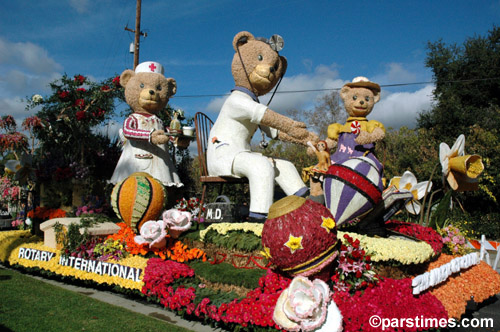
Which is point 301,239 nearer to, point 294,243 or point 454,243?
point 294,243

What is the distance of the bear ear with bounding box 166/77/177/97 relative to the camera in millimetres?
7193

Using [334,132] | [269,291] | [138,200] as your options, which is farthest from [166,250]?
[334,132]

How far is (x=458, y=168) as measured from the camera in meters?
5.32

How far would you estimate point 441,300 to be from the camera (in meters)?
4.20

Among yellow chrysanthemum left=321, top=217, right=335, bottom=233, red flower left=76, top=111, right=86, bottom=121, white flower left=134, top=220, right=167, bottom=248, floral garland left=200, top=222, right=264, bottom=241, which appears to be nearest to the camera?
yellow chrysanthemum left=321, top=217, right=335, bottom=233

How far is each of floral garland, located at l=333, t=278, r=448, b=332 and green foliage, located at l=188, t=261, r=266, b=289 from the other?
91 cm

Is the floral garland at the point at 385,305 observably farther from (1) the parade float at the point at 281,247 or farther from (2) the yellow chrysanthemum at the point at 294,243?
(2) the yellow chrysanthemum at the point at 294,243

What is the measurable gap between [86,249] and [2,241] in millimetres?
2591

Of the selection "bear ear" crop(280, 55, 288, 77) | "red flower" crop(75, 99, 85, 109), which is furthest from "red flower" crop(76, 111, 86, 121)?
"bear ear" crop(280, 55, 288, 77)

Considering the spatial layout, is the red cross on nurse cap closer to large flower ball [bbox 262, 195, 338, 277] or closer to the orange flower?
large flower ball [bbox 262, 195, 338, 277]

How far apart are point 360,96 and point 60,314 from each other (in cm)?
447

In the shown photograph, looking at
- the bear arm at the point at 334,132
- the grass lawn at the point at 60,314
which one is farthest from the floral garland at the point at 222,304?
the bear arm at the point at 334,132

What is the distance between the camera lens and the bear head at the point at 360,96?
5.55 meters

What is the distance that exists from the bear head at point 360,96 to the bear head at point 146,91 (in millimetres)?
3116
